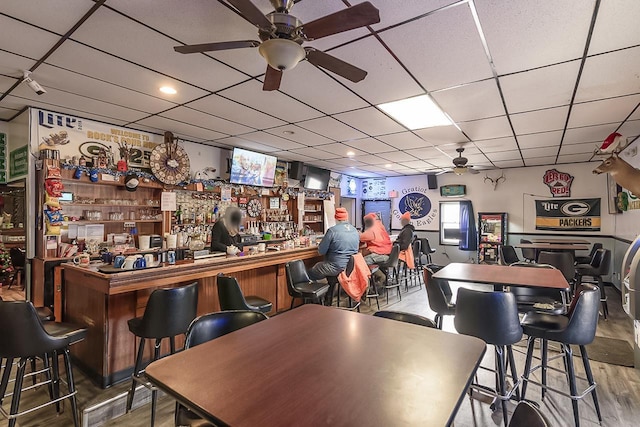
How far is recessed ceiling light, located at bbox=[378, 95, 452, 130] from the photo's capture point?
11.7 ft

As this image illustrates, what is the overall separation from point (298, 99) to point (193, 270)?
7.05 ft

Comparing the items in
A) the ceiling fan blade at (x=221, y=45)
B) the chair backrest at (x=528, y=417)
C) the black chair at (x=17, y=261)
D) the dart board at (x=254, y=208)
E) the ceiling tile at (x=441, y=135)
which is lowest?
the black chair at (x=17, y=261)

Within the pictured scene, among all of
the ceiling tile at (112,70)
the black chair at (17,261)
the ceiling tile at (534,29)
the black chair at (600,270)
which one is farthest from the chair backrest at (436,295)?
the black chair at (17,261)

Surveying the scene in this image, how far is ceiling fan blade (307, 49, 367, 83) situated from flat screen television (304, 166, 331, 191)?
5.58 m

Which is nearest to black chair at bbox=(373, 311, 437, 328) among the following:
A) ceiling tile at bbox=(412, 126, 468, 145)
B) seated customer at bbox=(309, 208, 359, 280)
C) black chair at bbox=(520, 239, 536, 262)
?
seated customer at bbox=(309, 208, 359, 280)

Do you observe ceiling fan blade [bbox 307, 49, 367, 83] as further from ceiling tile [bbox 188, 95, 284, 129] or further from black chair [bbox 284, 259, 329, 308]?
black chair [bbox 284, 259, 329, 308]

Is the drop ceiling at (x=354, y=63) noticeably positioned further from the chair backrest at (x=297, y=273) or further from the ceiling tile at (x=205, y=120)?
the chair backrest at (x=297, y=273)

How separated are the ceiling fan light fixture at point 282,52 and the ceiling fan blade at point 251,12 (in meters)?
0.09

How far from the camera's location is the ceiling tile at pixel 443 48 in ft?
6.91

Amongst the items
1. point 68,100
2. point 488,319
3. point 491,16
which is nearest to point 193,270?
point 68,100

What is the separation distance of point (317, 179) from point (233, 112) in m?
Result: 4.26

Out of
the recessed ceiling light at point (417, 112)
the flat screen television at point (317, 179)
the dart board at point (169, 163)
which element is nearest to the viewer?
the recessed ceiling light at point (417, 112)

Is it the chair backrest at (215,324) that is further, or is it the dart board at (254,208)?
the dart board at (254,208)

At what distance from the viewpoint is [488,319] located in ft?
7.77
